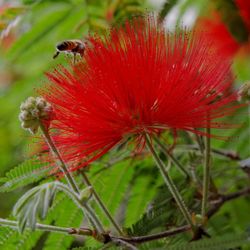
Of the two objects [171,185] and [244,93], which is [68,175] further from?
[244,93]

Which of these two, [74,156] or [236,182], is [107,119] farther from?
[236,182]

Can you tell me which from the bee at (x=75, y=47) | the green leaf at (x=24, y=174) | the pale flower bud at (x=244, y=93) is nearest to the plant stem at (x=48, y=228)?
the green leaf at (x=24, y=174)

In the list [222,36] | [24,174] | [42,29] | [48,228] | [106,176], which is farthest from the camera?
[222,36]

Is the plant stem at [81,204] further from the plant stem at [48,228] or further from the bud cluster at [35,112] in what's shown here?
the bud cluster at [35,112]

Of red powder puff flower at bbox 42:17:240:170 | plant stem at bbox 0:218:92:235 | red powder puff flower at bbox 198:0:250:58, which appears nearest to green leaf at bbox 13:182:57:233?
plant stem at bbox 0:218:92:235

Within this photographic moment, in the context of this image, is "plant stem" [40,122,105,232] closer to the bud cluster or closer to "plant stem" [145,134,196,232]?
the bud cluster

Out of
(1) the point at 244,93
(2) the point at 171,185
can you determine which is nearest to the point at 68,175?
(2) the point at 171,185
